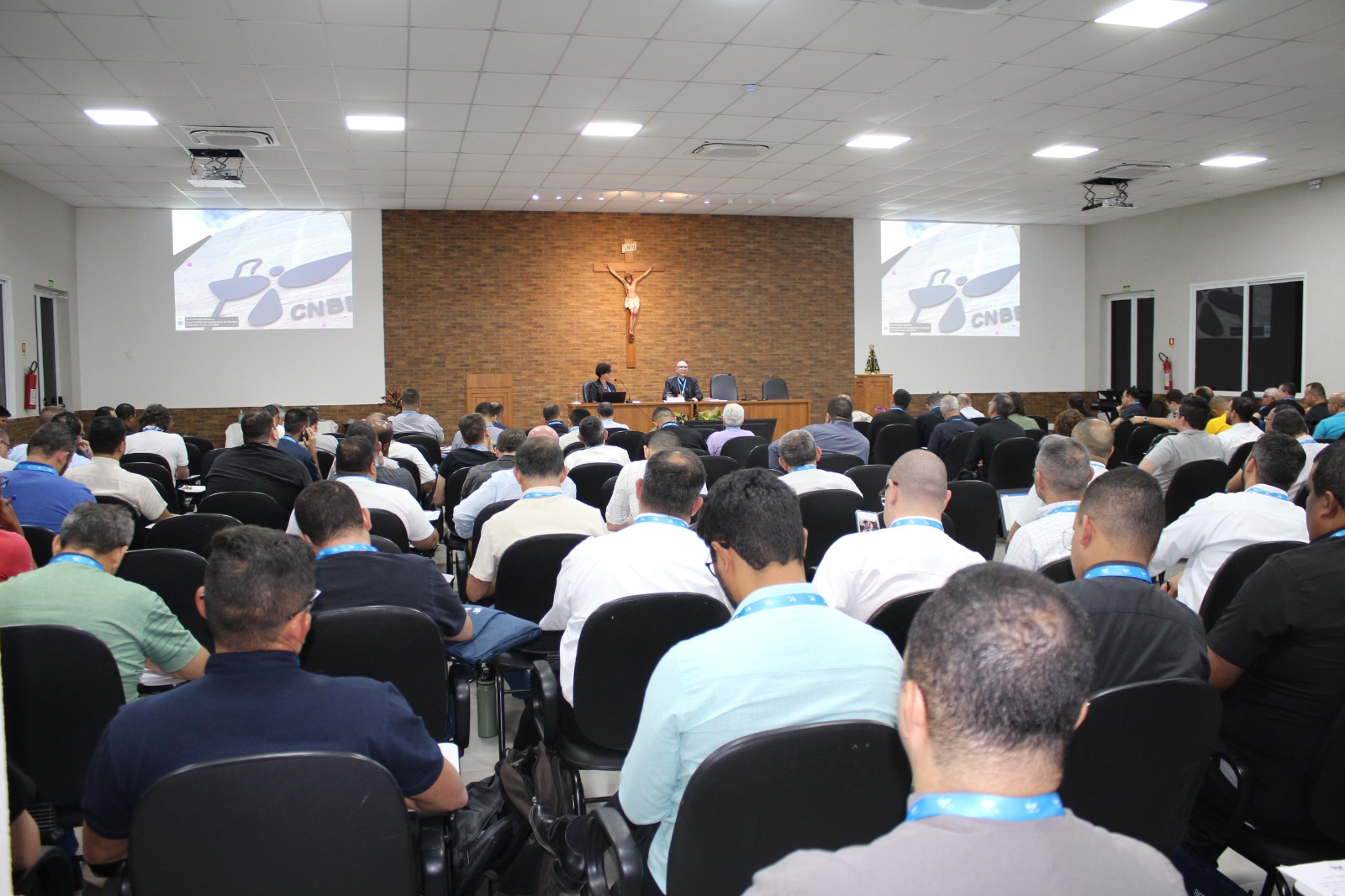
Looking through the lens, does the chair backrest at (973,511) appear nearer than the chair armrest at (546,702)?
No

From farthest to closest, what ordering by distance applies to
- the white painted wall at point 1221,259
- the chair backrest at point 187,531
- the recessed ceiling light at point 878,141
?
the white painted wall at point 1221,259
the recessed ceiling light at point 878,141
the chair backrest at point 187,531

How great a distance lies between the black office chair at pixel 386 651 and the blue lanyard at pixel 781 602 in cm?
104

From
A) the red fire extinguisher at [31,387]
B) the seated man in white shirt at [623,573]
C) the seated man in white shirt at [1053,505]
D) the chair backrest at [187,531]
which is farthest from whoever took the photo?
the red fire extinguisher at [31,387]

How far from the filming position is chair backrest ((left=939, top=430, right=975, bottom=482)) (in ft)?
25.3

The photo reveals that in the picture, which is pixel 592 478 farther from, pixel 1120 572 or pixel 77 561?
pixel 1120 572

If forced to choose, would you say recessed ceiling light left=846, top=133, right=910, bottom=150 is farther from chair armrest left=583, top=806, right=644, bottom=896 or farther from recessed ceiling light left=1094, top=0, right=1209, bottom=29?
chair armrest left=583, top=806, right=644, bottom=896

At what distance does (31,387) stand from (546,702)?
11.5 metres

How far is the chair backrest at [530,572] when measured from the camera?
3.44 metres

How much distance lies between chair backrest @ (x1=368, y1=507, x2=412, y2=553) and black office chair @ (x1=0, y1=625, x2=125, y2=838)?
1730mm

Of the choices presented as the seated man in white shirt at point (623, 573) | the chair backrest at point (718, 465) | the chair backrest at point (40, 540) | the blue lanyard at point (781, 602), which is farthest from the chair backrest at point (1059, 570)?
the chair backrest at point (40, 540)

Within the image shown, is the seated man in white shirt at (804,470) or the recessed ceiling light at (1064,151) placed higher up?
the recessed ceiling light at (1064,151)

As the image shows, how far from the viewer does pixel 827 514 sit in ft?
15.1

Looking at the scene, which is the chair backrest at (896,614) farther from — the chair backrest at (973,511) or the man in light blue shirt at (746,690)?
the chair backrest at (973,511)

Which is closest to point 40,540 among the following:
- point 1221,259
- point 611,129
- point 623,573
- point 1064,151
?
point 623,573
